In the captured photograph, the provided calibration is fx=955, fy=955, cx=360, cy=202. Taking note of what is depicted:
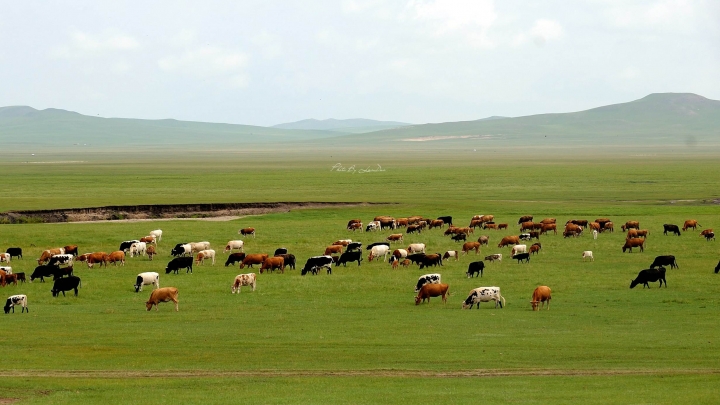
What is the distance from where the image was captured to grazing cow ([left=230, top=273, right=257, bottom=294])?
26609 millimetres

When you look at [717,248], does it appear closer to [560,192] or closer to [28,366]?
[28,366]

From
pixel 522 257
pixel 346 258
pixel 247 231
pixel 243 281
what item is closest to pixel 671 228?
pixel 522 257

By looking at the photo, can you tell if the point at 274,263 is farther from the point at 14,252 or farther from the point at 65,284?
the point at 14,252

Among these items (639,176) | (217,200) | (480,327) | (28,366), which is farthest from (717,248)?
(639,176)

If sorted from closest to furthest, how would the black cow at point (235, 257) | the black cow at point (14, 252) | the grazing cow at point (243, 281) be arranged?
the grazing cow at point (243, 281), the black cow at point (235, 257), the black cow at point (14, 252)

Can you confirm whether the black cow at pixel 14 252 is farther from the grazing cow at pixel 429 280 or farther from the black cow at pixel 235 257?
the grazing cow at pixel 429 280

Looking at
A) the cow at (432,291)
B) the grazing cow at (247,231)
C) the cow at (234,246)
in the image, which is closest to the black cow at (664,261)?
the cow at (432,291)

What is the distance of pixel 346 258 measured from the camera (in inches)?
1261

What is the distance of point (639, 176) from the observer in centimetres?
9056

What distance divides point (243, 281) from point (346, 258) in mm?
5980

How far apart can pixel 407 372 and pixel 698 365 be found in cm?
523

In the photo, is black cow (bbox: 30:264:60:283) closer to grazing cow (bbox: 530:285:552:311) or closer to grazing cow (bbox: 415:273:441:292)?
grazing cow (bbox: 415:273:441:292)

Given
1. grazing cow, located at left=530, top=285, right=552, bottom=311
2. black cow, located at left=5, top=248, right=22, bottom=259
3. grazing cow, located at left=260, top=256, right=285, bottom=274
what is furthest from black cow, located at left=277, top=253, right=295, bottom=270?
black cow, located at left=5, top=248, right=22, bottom=259

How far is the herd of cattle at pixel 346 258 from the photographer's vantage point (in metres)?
24.5
